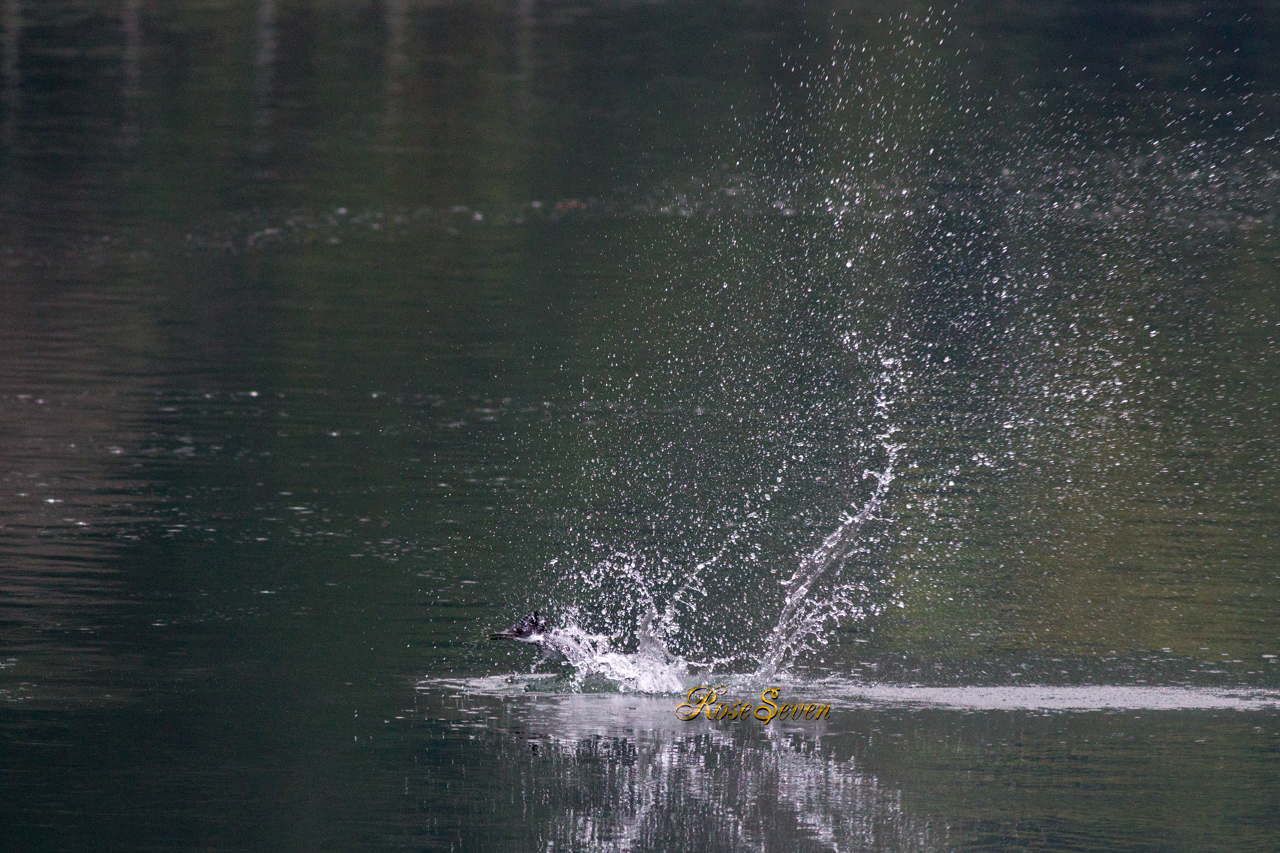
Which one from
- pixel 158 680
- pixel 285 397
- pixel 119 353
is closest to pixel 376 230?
pixel 119 353

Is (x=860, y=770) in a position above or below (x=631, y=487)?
below

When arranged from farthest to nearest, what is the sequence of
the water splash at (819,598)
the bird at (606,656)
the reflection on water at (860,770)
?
1. the water splash at (819,598)
2. the bird at (606,656)
3. the reflection on water at (860,770)

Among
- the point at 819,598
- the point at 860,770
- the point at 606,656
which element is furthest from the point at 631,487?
the point at 860,770

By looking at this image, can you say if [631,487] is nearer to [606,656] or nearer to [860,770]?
[606,656]

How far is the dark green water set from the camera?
1023 cm

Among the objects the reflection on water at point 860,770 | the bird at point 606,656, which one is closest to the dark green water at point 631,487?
the reflection on water at point 860,770

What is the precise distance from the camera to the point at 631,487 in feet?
54.5

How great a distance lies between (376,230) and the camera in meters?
31.8

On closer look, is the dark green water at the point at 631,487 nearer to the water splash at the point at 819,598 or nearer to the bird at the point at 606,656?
the water splash at the point at 819,598

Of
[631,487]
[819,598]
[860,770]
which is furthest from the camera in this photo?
[631,487]

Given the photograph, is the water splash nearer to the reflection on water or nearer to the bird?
the bird

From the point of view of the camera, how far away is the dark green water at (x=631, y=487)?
1023 cm

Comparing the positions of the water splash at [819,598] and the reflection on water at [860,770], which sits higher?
the water splash at [819,598]

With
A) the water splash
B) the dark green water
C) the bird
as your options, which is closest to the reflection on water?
the dark green water
